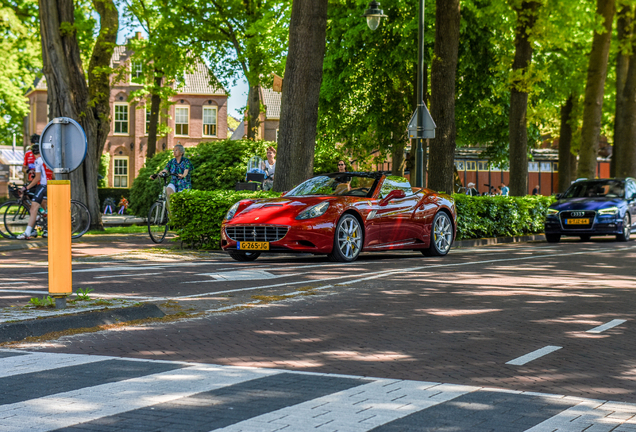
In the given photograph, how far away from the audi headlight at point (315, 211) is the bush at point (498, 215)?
6.95m

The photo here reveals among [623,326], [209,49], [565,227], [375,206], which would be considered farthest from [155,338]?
[209,49]

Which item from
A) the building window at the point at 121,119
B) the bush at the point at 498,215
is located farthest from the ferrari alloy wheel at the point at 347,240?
the building window at the point at 121,119

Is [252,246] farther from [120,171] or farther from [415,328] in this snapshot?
[120,171]

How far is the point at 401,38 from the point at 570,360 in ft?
76.9

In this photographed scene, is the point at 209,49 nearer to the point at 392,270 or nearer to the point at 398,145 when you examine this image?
the point at 398,145

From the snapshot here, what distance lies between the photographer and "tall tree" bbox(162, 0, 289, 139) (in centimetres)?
2966

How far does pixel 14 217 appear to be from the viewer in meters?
16.8

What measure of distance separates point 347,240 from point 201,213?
10.4 feet

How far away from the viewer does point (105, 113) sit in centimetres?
2059

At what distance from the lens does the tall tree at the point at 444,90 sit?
19781 millimetres

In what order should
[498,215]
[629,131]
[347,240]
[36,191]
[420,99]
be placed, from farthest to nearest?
[629,131] → [498,215] → [420,99] → [36,191] → [347,240]

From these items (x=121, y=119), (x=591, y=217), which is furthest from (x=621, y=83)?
(x=121, y=119)

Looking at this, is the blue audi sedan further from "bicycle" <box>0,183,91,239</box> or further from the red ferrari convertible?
"bicycle" <box>0,183,91,239</box>

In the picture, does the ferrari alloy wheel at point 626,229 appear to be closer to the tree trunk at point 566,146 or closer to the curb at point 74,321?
the tree trunk at point 566,146
